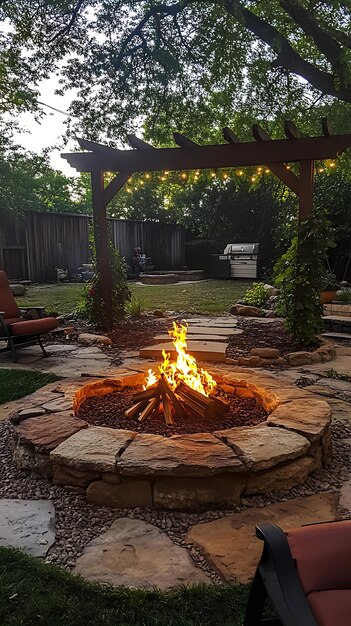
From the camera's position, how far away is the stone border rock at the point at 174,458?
2113mm

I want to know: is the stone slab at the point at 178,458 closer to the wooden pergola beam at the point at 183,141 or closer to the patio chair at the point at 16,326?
the patio chair at the point at 16,326

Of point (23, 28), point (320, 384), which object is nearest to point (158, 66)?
point (23, 28)

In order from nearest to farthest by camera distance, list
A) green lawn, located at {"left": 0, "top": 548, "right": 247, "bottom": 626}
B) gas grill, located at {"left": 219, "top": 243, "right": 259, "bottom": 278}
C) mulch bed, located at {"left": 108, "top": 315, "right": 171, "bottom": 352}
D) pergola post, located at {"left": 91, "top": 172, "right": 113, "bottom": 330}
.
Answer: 1. green lawn, located at {"left": 0, "top": 548, "right": 247, "bottom": 626}
2. mulch bed, located at {"left": 108, "top": 315, "right": 171, "bottom": 352}
3. pergola post, located at {"left": 91, "top": 172, "right": 113, "bottom": 330}
4. gas grill, located at {"left": 219, "top": 243, "right": 259, "bottom": 278}

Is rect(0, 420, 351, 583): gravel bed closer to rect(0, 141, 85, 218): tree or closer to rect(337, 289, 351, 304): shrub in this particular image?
rect(337, 289, 351, 304): shrub

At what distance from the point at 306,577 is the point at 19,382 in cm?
352

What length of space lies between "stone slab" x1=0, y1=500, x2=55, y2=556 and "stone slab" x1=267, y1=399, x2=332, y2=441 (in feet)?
4.27

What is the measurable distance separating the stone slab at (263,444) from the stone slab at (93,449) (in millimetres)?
541

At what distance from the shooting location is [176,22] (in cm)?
786

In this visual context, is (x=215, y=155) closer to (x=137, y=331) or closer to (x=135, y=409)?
(x=137, y=331)

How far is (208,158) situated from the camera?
18.9ft

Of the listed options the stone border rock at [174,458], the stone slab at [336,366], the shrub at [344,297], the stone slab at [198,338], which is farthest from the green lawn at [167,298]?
the stone border rock at [174,458]

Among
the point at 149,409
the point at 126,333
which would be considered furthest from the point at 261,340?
the point at 149,409

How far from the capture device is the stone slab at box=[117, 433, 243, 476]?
207cm

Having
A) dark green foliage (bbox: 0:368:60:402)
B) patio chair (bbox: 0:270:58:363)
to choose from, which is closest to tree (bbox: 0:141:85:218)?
patio chair (bbox: 0:270:58:363)
